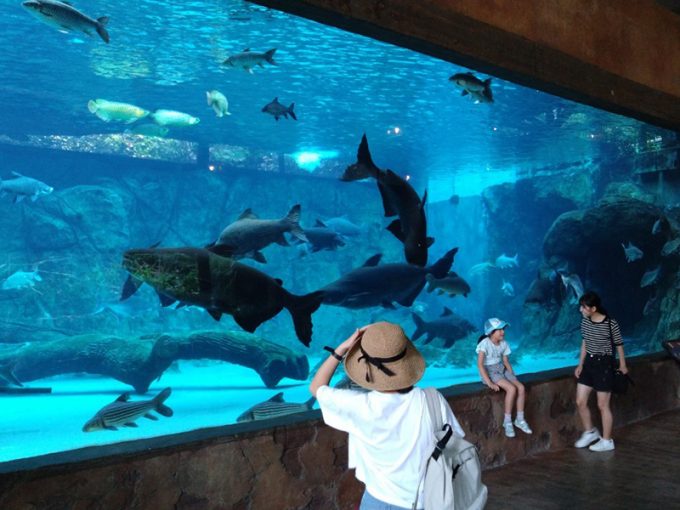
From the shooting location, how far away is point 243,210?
24.4ft

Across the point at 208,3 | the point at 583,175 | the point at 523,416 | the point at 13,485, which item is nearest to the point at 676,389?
the point at 523,416

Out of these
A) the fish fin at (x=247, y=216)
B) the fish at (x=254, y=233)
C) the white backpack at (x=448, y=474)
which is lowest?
the fish at (x=254, y=233)

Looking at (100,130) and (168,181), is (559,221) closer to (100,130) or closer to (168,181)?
(168,181)

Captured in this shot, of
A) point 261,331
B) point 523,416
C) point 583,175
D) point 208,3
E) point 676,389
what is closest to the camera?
point 523,416

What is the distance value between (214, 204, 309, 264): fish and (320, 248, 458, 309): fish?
0.85 m

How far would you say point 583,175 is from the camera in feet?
57.5

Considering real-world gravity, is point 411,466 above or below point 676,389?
above

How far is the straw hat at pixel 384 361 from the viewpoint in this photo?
2029 mm

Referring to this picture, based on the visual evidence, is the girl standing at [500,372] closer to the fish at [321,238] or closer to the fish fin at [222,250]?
the fish at [321,238]

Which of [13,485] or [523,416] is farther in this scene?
[523,416]

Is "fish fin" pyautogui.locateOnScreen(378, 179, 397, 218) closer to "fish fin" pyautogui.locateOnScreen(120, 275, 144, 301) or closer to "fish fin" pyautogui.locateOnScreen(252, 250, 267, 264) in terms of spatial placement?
"fish fin" pyautogui.locateOnScreen(252, 250, 267, 264)

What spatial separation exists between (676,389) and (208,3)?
8670 mm

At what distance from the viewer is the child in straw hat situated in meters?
2.00

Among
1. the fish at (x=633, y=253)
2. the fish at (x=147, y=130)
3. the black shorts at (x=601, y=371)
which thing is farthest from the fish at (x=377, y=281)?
the fish at (x=633, y=253)
